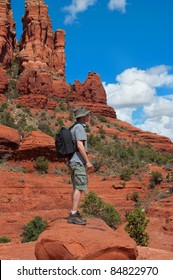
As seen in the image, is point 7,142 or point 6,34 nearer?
point 7,142

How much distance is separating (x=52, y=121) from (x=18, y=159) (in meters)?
17.8

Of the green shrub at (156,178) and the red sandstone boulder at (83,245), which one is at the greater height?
the green shrub at (156,178)

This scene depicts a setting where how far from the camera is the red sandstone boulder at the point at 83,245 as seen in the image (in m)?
7.10

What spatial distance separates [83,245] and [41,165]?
30627mm

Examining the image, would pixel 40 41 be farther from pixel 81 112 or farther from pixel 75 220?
pixel 75 220

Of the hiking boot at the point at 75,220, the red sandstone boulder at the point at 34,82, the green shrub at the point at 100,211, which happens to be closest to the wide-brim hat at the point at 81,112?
the hiking boot at the point at 75,220

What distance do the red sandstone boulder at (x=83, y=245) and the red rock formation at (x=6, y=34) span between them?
58.0 m

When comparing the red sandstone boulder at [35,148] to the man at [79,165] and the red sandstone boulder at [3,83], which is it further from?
the man at [79,165]

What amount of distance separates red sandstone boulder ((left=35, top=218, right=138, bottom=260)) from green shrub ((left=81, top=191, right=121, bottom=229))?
61.8 ft

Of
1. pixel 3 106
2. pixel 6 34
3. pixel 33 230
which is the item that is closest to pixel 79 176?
pixel 33 230

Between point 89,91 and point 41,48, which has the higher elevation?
point 41,48

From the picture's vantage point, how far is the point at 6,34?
65.0 metres

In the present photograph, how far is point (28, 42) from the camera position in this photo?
6694 centimetres
